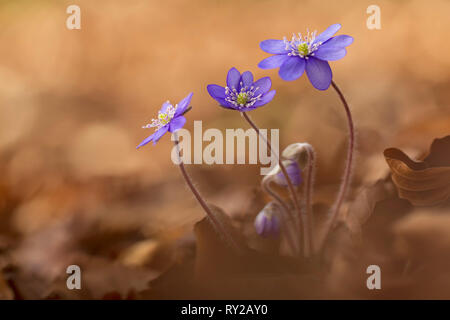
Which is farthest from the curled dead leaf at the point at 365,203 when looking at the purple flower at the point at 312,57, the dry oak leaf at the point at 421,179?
the purple flower at the point at 312,57

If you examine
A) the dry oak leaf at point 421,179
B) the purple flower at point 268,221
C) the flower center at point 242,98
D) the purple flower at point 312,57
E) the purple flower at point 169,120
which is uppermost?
the purple flower at point 312,57

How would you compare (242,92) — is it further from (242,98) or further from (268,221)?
(268,221)

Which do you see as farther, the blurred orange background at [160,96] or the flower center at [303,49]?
the blurred orange background at [160,96]

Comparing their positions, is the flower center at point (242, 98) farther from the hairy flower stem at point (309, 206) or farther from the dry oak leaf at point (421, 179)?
the dry oak leaf at point (421, 179)

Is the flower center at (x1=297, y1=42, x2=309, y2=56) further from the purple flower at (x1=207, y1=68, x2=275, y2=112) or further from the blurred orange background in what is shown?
the blurred orange background

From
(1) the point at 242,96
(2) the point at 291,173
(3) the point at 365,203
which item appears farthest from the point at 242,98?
(3) the point at 365,203

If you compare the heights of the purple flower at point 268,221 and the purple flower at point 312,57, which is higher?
the purple flower at point 312,57
